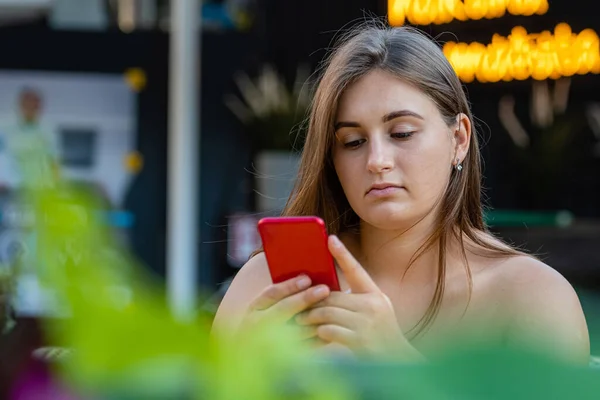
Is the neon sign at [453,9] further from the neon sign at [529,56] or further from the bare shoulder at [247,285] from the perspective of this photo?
the bare shoulder at [247,285]

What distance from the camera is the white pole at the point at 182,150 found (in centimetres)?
619

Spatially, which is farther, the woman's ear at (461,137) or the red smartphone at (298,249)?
the woman's ear at (461,137)

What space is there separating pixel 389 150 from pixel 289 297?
393 millimetres

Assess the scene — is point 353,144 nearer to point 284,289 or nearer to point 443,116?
point 443,116

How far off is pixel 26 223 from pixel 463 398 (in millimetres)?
Result: 203

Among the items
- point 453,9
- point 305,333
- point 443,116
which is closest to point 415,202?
point 443,116

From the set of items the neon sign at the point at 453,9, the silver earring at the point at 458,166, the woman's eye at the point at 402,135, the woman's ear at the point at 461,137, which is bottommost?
the silver earring at the point at 458,166

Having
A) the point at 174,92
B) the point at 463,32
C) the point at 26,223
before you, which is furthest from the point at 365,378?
the point at 174,92

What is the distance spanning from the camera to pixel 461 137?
171 cm

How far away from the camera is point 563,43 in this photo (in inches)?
224

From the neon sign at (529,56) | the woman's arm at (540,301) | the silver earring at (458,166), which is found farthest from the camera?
the neon sign at (529,56)

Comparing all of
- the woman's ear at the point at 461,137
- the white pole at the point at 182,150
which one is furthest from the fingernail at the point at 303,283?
the white pole at the point at 182,150

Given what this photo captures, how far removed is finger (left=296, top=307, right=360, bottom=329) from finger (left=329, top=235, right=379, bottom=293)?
50 millimetres

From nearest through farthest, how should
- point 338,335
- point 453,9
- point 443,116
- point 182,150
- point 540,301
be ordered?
1. point 338,335
2. point 540,301
3. point 443,116
4. point 453,9
5. point 182,150
